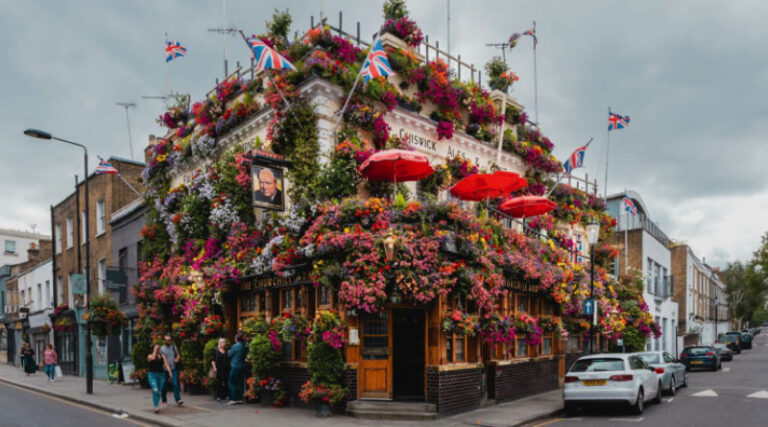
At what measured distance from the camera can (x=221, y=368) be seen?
16.1 metres

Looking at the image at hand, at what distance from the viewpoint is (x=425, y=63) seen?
61.3 ft

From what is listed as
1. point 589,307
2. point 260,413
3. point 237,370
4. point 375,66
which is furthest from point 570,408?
point 375,66

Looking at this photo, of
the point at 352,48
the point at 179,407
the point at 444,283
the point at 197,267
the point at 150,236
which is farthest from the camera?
the point at 150,236

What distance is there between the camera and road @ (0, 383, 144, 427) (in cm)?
1330

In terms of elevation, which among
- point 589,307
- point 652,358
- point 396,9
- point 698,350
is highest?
point 396,9

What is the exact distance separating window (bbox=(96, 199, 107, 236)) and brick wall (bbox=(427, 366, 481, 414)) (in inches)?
849

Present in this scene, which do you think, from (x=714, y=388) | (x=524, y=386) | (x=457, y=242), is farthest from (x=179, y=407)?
(x=714, y=388)

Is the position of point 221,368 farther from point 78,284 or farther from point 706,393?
point 706,393

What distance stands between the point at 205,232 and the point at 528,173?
12.1 meters

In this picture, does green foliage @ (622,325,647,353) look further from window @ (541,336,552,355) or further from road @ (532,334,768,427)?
window @ (541,336,552,355)

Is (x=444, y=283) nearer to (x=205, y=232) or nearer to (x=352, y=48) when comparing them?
(x=352, y=48)

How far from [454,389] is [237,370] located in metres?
5.60

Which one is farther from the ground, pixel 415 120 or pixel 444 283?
pixel 415 120

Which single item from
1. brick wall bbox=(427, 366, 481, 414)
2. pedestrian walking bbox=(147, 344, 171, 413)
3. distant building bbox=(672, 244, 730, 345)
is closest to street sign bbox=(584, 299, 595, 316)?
brick wall bbox=(427, 366, 481, 414)
